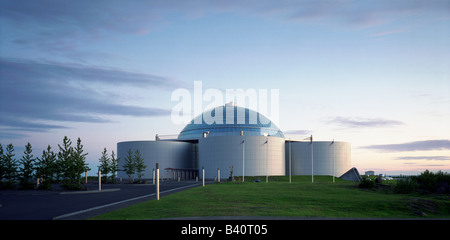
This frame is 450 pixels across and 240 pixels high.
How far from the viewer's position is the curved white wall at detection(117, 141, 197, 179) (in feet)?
339

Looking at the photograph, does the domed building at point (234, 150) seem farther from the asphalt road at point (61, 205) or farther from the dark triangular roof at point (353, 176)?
the asphalt road at point (61, 205)

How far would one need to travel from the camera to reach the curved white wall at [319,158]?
349 ft

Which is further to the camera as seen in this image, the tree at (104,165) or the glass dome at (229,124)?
the glass dome at (229,124)

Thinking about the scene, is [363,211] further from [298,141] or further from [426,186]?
[298,141]

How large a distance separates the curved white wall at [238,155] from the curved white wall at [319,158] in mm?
10449

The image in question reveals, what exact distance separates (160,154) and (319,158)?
43417 millimetres

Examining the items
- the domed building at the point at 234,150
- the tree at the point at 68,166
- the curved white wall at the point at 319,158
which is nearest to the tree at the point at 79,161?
the tree at the point at 68,166

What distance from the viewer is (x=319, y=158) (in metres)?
107

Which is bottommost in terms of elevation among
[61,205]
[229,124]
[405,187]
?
[61,205]

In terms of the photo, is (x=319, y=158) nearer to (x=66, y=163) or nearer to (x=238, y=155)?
(x=238, y=155)

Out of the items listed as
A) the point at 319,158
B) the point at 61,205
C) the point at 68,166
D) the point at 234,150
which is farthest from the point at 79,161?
the point at 319,158
